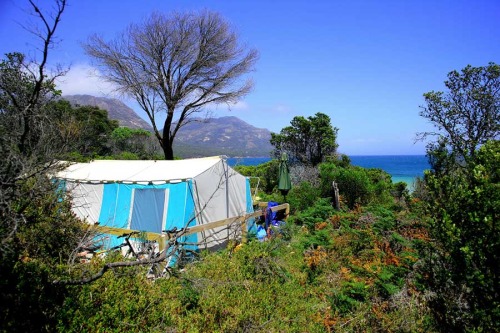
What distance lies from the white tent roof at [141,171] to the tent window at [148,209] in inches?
13.0

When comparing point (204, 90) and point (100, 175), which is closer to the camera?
point (100, 175)

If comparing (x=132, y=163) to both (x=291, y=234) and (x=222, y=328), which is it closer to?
(x=291, y=234)

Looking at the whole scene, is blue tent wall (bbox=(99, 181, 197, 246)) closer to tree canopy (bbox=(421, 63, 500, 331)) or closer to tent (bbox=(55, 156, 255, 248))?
tent (bbox=(55, 156, 255, 248))

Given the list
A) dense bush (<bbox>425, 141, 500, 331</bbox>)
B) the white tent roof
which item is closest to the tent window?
the white tent roof

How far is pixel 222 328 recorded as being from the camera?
3594 mm

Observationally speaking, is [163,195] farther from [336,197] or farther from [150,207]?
[336,197]

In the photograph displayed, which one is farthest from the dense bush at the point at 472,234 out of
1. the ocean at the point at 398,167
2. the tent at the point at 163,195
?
the ocean at the point at 398,167

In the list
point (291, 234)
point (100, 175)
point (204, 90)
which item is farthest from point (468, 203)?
point (204, 90)

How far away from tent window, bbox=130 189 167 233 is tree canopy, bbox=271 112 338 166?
12222 mm

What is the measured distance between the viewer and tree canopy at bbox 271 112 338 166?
18.8m

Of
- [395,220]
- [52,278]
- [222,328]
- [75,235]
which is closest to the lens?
[52,278]

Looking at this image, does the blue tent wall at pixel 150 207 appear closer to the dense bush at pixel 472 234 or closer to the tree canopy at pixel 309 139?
the dense bush at pixel 472 234

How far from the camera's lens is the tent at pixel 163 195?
7.96 metres

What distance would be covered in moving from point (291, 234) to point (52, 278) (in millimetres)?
5581
